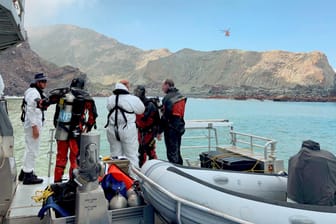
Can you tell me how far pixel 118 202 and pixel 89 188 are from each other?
0.24 metres

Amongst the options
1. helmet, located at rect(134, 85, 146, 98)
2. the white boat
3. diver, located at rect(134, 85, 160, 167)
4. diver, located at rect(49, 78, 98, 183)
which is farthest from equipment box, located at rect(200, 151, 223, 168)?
diver, located at rect(49, 78, 98, 183)

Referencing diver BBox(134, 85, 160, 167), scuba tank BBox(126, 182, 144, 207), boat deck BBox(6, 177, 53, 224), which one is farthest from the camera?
diver BBox(134, 85, 160, 167)

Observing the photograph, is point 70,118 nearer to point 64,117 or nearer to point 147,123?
point 64,117

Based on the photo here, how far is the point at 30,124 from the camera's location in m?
2.81

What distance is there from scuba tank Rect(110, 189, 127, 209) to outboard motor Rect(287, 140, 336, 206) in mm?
1028

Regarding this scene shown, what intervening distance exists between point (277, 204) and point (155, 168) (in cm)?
82

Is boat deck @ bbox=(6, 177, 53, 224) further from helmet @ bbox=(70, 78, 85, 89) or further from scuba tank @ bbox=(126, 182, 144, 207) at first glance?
helmet @ bbox=(70, 78, 85, 89)

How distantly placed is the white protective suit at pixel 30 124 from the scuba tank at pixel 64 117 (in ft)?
1.53

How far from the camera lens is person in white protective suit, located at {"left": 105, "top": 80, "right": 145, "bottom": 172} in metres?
3.03

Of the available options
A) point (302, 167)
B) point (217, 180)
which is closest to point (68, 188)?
point (217, 180)

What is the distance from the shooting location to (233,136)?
4.20 meters

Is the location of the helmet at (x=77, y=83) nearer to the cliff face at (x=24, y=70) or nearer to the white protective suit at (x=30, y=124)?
the white protective suit at (x=30, y=124)

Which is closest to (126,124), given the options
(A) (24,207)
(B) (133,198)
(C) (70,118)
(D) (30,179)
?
(C) (70,118)

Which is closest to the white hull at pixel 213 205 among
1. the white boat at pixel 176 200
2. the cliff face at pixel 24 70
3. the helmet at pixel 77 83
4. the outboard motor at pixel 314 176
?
the white boat at pixel 176 200
